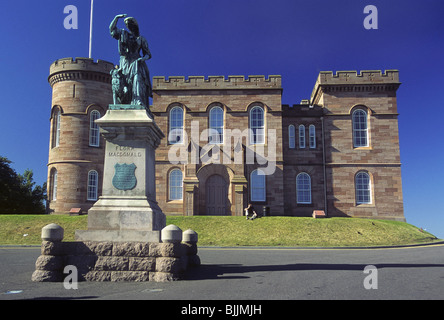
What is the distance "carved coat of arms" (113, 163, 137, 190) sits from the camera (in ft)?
30.0

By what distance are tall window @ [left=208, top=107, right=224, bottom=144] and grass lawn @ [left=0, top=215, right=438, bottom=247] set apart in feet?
24.5

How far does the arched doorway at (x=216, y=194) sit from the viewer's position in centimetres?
2847

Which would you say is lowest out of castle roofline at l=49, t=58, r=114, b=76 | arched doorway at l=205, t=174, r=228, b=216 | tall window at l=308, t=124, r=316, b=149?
arched doorway at l=205, t=174, r=228, b=216

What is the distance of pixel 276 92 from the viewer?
29859 millimetres

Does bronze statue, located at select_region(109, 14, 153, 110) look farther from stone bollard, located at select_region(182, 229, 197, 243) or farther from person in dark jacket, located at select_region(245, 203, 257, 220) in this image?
person in dark jacket, located at select_region(245, 203, 257, 220)

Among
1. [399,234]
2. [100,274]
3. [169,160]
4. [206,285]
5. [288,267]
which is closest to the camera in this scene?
[206,285]

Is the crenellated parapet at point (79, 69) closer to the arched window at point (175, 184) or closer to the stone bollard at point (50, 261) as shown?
the arched window at point (175, 184)

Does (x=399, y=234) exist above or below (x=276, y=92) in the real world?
below

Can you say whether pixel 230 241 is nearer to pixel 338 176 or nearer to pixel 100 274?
pixel 100 274

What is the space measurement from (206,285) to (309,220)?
17274 millimetres

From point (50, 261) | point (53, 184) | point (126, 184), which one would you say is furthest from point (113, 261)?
point (53, 184)
